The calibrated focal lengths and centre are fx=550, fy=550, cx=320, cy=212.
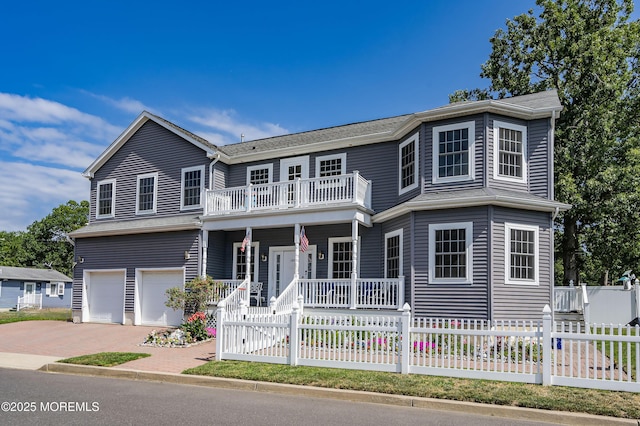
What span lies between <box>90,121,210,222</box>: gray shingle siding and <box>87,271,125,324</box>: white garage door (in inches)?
101

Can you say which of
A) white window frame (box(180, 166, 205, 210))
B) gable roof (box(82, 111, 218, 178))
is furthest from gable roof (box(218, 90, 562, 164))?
white window frame (box(180, 166, 205, 210))

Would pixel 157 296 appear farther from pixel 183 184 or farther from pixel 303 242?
pixel 303 242

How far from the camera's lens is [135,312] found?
72.1 feet

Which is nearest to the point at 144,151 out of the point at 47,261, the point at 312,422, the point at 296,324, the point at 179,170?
the point at 179,170

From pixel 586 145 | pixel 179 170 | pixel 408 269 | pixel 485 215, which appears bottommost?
pixel 408 269

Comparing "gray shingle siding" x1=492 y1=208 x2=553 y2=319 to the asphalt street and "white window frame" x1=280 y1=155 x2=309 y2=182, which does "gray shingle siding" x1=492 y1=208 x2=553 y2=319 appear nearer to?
"white window frame" x1=280 y1=155 x2=309 y2=182

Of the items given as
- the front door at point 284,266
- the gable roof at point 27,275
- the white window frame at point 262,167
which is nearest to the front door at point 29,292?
the gable roof at point 27,275

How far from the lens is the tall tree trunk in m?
25.7

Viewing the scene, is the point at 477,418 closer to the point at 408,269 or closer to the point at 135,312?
the point at 408,269

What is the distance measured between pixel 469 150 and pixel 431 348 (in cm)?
759

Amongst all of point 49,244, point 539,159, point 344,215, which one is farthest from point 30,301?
point 539,159

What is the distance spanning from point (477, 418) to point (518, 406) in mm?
801

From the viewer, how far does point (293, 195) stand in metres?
19.5

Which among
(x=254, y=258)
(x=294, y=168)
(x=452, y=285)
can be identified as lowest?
(x=452, y=285)
